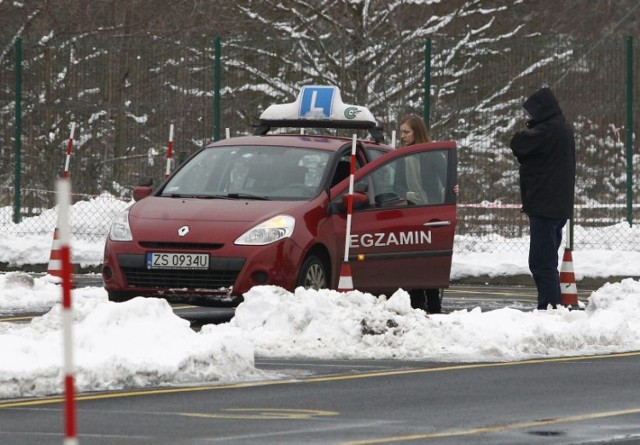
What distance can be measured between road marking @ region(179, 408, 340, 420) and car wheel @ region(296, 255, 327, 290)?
5.49 m

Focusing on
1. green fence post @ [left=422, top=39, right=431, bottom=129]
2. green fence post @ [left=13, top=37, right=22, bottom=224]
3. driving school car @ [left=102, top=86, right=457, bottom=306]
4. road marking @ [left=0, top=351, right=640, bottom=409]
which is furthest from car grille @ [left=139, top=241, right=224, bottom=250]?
green fence post @ [left=13, top=37, right=22, bottom=224]

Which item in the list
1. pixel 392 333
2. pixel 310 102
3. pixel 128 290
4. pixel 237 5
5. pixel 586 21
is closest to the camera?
pixel 392 333

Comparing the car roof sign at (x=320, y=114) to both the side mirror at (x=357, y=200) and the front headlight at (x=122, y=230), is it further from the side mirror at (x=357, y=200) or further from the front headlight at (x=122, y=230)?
the front headlight at (x=122, y=230)

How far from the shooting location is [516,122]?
2628 centimetres

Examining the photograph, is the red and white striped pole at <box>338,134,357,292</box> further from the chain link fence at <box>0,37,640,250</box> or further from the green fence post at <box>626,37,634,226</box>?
the green fence post at <box>626,37,634,226</box>

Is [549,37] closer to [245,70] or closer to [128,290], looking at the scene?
[245,70]

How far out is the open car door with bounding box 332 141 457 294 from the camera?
53.8 ft

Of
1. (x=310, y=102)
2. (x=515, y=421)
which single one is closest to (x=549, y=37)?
(x=310, y=102)

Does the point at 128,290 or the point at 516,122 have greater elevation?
the point at 516,122

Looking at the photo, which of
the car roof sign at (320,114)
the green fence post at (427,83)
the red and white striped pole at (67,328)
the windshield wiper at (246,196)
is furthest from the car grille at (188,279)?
the green fence post at (427,83)

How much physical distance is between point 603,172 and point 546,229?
9.61 m

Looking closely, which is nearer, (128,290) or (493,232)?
(128,290)

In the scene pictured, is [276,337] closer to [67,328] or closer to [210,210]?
[210,210]

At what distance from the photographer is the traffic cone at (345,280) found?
15.6 metres
